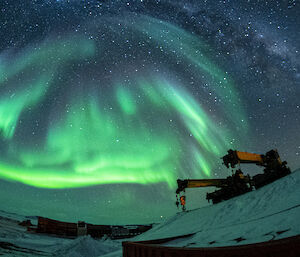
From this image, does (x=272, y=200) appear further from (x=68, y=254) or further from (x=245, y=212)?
(x=68, y=254)

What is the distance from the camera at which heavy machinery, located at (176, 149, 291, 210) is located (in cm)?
1381

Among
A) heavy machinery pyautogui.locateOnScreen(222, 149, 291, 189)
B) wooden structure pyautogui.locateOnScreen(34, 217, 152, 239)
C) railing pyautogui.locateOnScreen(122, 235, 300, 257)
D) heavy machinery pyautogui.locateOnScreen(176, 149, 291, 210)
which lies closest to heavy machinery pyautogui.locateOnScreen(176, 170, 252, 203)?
heavy machinery pyautogui.locateOnScreen(176, 149, 291, 210)

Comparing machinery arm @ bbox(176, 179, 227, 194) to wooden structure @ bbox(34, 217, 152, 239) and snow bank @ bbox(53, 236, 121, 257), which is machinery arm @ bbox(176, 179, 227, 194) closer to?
snow bank @ bbox(53, 236, 121, 257)

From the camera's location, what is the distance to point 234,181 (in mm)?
15023

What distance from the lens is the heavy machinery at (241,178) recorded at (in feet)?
45.3

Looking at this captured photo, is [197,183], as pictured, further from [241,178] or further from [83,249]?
[83,249]

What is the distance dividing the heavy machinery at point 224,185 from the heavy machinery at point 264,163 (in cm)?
80

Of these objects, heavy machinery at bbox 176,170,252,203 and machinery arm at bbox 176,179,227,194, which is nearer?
heavy machinery at bbox 176,170,252,203

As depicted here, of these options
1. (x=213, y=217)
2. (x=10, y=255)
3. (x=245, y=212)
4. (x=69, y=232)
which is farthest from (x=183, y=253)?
(x=69, y=232)

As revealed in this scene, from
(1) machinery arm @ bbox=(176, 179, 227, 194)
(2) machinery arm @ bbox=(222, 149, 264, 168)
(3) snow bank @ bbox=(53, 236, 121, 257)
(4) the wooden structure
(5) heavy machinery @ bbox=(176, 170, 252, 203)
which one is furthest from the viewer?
(4) the wooden structure

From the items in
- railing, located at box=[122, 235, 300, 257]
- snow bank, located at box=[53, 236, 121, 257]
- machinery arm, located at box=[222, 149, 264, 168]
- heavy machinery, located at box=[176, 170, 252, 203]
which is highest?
machinery arm, located at box=[222, 149, 264, 168]

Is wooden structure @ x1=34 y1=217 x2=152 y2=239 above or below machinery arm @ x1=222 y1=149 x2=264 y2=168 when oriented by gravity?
below

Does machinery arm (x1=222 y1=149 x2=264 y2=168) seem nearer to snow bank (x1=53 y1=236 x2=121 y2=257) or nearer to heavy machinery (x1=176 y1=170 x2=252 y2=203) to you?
heavy machinery (x1=176 y1=170 x2=252 y2=203)

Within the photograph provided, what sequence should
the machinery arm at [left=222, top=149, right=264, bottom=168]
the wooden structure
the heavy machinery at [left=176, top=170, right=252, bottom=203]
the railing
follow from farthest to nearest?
1. the wooden structure
2. the heavy machinery at [left=176, top=170, right=252, bottom=203]
3. the machinery arm at [left=222, top=149, right=264, bottom=168]
4. the railing
